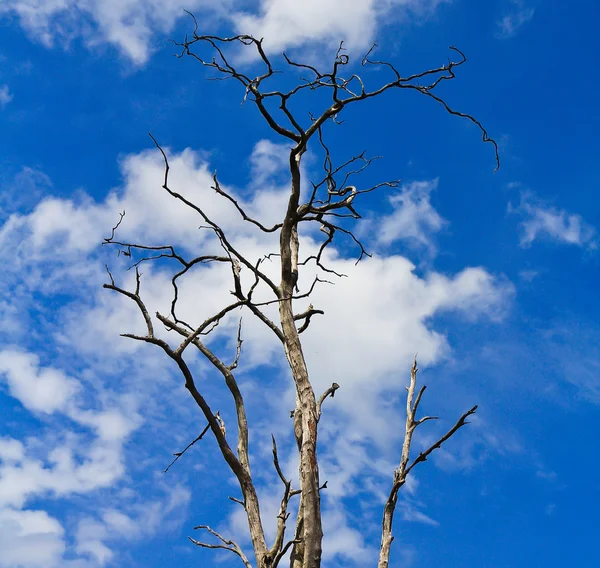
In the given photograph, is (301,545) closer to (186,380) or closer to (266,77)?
(186,380)

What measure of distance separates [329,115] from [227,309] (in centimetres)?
189

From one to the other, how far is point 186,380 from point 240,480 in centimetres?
98

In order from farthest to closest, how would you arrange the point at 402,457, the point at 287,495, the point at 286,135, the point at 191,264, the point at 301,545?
the point at 402,457 → the point at 191,264 → the point at 286,135 → the point at 287,495 → the point at 301,545

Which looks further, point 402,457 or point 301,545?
point 402,457

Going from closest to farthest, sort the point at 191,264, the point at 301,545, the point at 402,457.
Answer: the point at 301,545 < the point at 191,264 < the point at 402,457

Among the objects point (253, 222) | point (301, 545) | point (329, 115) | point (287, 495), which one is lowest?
point (301, 545)

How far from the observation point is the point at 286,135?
232 inches

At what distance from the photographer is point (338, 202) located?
642 centimetres

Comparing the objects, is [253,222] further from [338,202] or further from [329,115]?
[329,115]

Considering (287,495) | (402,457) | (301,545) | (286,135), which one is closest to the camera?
(301,545)

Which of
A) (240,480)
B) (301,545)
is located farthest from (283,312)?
(301,545)

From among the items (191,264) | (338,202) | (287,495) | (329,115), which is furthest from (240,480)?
(329,115)

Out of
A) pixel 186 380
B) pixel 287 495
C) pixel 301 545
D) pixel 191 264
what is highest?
pixel 191 264

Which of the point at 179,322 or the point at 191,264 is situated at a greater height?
the point at 191,264
